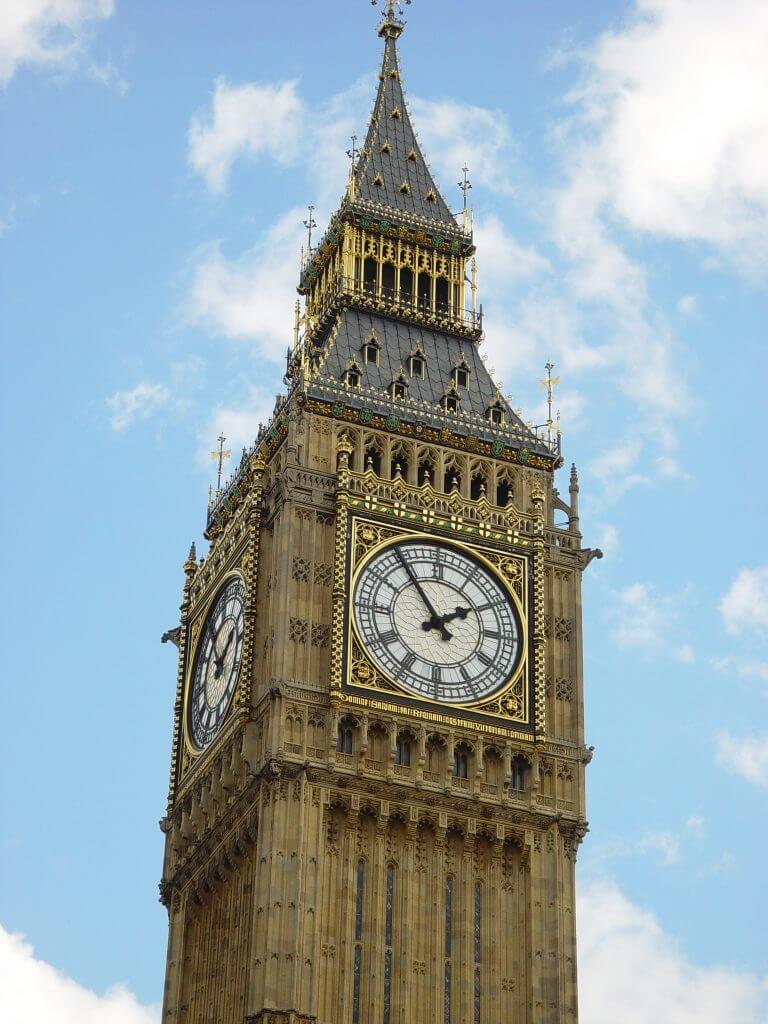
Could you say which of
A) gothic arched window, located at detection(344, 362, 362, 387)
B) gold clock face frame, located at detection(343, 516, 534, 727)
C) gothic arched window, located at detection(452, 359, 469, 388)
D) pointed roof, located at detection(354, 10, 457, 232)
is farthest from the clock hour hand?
pointed roof, located at detection(354, 10, 457, 232)

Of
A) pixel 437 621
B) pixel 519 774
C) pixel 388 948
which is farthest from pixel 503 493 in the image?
pixel 388 948

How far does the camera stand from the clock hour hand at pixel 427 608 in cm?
6750

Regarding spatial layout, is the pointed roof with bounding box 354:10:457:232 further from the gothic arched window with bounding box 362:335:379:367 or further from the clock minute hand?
the clock minute hand

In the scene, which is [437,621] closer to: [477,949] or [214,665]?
[214,665]

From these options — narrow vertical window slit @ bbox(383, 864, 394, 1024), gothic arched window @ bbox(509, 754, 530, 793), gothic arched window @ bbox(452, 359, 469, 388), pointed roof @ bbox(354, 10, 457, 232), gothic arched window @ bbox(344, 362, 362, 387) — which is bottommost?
narrow vertical window slit @ bbox(383, 864, 394, 1024)

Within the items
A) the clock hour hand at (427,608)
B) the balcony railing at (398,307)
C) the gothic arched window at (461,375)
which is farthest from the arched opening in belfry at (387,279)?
the clock hour hand at (427,608)

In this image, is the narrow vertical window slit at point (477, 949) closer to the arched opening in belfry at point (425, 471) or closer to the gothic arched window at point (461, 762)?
the gothic arched window at point (461, 762)

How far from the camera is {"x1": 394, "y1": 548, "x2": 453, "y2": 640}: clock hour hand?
67500 mm

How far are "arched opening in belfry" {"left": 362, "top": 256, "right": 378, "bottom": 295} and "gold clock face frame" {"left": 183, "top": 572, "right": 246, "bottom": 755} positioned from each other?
11.1m

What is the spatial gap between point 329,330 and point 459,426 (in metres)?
6.25

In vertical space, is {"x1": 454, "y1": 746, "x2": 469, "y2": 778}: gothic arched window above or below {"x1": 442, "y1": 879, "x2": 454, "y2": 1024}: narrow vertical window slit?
above

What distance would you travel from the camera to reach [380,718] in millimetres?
65438

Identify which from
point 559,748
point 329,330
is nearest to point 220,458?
point 329,330

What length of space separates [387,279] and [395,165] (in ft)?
15.4
